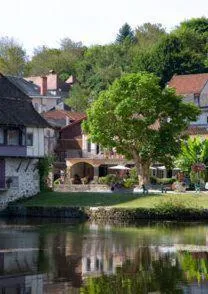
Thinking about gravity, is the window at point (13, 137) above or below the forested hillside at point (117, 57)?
below

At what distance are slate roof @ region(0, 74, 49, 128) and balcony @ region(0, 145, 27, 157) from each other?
187 cm

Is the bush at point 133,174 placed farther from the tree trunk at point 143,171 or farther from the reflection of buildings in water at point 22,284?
the reflection of buildings in water at point 22,284

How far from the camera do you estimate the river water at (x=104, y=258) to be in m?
31.3

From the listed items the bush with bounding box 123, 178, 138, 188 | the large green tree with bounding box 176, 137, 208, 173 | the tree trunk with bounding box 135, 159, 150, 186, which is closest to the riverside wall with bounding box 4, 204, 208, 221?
the tree trunk with bounding box 135, 159, 150, 186

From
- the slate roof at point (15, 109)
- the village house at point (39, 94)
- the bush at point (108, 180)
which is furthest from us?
the village house at point (39, 94)

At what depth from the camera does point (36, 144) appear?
231ft

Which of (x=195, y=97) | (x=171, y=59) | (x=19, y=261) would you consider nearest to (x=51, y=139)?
(x=195, y=97)

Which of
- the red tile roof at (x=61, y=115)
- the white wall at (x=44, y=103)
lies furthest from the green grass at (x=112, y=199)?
the white wall at (x=44, y=103)

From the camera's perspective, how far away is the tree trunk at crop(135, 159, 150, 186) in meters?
76.2

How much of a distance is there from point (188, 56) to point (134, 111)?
61.7 meters

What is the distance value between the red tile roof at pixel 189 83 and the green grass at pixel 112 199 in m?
47.1

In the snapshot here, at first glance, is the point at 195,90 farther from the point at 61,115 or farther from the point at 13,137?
the point at 13,137

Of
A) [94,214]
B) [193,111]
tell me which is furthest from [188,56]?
[94,214]

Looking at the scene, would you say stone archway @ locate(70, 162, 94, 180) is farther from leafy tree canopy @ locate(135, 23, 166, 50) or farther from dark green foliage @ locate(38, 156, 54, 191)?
leafy tree canopy @ locate(135, 23, 166, 50)
